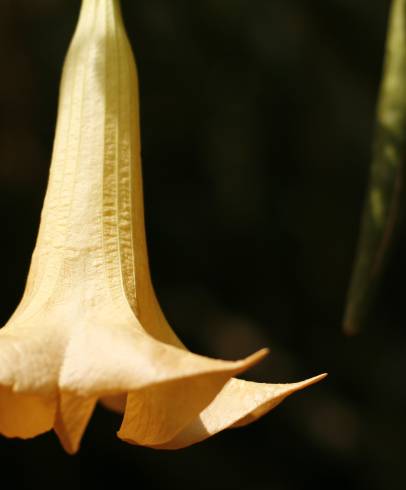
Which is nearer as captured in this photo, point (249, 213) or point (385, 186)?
point (385, 186)

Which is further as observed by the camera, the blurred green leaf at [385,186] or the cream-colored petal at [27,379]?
the blurred green leaf at [385,186]

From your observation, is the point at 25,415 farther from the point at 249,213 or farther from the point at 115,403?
the point at 249,213

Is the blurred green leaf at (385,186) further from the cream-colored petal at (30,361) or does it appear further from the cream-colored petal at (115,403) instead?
the cream-colored petal at (30,361)

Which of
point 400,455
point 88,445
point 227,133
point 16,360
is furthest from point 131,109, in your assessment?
point 400,455

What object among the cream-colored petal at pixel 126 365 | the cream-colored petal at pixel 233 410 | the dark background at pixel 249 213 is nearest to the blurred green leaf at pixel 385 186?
the cream-colored petal at pixel 233 410

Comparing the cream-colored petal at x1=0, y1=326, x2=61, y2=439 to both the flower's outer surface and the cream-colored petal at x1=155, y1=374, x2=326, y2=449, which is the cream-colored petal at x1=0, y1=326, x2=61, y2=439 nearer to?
the flower's outer surface

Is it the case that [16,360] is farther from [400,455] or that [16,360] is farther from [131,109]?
[400,455]

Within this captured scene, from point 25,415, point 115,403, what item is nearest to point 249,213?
point 115,403
